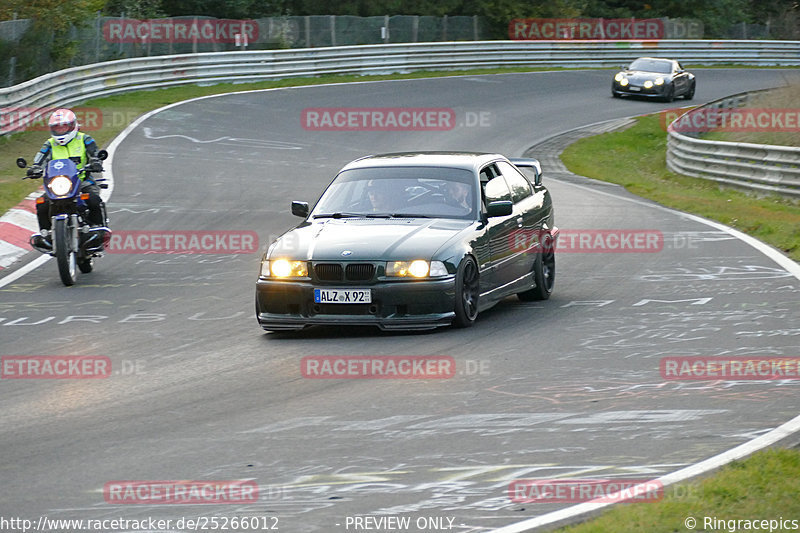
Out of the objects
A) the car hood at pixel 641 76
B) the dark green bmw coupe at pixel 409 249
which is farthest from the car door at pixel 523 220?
the car hood at pixel 641 76

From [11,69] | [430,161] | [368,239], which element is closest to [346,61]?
[11,69]

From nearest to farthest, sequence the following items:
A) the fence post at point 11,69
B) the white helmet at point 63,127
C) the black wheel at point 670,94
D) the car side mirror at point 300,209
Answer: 1. the car side mirror at point 300,209
2. the white helmet at point 63,127
3. the fence post at point 11,69
4. the black wheel at point 670,94

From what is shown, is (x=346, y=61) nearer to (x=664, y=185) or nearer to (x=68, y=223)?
(x=664, y=185)

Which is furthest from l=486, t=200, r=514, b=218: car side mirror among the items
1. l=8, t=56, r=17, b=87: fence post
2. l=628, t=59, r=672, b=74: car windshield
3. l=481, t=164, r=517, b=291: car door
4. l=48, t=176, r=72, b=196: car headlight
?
l=628, t=59, r=672, b=74: car windshield

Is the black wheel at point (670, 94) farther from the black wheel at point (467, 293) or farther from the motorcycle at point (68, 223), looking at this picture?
the black wheel at point (467, 293)

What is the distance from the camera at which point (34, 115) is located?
2852 centimetres

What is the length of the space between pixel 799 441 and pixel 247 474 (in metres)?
2.96

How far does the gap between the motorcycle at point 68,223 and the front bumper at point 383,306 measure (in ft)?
13.7

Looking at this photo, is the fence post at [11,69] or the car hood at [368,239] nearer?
the car hood at [368,239]

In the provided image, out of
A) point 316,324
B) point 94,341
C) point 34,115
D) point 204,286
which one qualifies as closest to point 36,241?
point 204,286

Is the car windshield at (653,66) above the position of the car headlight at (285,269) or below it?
below

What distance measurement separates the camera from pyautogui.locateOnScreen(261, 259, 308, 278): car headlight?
10789 mm

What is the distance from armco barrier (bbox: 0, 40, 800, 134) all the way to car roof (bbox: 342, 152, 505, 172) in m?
15.7

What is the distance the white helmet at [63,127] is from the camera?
47.7 feet
